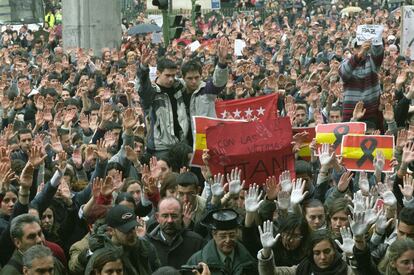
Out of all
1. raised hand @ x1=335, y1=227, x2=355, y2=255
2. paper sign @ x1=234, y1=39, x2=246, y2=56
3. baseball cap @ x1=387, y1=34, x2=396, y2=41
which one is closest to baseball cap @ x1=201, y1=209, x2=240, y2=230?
raised hand @ x1=335, y1=227, x2=355, y2=255

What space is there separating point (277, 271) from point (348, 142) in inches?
139

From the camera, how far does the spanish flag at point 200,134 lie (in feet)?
37.4

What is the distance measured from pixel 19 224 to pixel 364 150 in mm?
3824

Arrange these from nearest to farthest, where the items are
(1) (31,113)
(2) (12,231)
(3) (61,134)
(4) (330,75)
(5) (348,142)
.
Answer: (2) (12,231), (5) (348,142), (3) (61,134), (1) (31,113), (4) (330,75)

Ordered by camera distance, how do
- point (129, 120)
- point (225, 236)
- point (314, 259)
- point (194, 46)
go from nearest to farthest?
point (314, 259), point (225, 236), point (129, 120), point (194, 46)

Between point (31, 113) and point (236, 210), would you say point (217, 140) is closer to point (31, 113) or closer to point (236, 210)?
point (236, 210)

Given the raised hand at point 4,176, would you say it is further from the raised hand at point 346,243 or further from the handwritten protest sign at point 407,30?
the handwritten protest sign at point 407,30

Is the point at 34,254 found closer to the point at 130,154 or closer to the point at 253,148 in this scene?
the point at 253,148

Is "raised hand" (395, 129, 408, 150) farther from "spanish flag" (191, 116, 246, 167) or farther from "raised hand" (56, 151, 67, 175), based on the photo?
"raised hand" (56, 151, 67, 175)

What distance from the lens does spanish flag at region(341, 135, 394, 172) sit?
11.3 meters

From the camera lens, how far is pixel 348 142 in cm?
1168

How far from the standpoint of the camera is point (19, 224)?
866 cm

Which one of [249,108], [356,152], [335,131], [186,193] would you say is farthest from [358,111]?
[186,193]

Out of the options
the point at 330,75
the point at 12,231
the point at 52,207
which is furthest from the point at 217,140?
the point at 330,75
